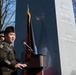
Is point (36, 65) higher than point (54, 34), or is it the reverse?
point (54, 34)

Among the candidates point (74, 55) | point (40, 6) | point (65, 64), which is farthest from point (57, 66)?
point (40, 6)

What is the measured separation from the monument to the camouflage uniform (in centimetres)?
129

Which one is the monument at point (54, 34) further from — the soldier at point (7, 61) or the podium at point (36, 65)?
the soldier at point (7, 61)

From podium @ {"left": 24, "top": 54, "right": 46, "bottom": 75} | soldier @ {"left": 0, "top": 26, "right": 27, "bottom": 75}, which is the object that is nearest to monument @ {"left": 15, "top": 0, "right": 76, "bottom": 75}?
podium @ {"left": 24, "top": 54, "right": 46, "bottom": 75}

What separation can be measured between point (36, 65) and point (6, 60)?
0.64 metres

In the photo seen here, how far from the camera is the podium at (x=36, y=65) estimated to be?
3826 millimetres

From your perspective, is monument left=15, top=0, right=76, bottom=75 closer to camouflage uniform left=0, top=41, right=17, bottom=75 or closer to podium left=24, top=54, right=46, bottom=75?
podium left=24, top=54, right=46, bottom=75

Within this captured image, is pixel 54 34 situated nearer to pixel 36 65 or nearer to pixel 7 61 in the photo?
pixel 36 65

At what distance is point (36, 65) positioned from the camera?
12.6ft

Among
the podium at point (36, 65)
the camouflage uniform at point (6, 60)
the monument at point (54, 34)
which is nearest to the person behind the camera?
the camouflage uniform at point (6, 60)

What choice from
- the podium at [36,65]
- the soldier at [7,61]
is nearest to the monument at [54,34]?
the podium at [36,65]

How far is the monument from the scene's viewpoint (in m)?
4.59

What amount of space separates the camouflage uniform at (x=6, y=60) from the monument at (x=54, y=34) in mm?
1288

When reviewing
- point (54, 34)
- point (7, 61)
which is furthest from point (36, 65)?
point (54, 34)
